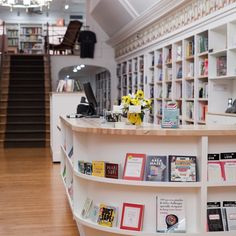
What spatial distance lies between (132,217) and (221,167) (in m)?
0.77

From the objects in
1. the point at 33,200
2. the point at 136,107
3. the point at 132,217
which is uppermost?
A: the point at 136,107

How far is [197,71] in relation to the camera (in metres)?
7.14

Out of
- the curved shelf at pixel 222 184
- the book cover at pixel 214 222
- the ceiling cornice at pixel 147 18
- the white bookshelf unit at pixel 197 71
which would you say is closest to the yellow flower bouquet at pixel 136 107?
the curved shelf at pixel 222 184

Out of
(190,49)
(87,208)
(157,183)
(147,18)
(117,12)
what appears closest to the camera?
(157,183)

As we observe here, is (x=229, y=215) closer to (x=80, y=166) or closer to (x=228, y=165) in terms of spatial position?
(x=228, y=165)

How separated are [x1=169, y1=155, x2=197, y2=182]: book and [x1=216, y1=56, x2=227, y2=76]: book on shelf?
327cm

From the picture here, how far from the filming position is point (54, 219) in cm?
464

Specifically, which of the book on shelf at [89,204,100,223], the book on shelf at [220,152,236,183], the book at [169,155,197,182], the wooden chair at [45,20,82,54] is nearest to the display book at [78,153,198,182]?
the book at [169,155,197,182]

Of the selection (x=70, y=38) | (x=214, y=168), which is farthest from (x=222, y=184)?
(x=70, y=38)

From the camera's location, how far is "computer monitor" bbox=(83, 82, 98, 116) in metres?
5.10

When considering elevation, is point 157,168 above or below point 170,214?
above

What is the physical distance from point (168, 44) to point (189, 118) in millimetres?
1819

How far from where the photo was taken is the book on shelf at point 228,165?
332cm

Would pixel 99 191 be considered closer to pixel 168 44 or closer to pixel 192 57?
pixel 192 57
